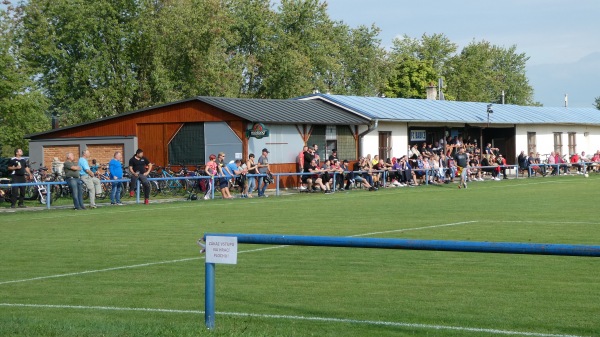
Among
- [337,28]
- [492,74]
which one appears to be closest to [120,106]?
[337,28]

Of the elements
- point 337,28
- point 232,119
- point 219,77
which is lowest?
point 232,119

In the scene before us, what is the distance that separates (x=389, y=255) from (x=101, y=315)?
19.6 feet

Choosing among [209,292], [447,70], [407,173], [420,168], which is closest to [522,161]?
[420,168]

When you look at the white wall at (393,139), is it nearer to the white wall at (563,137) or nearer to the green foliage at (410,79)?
the white wall at (563,137)

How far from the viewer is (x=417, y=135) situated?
171 ft

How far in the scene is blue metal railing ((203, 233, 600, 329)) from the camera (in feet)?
22.1

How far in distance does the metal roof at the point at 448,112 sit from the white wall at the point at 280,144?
510 cm

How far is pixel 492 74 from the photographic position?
134 m

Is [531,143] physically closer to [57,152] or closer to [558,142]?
[558,142]

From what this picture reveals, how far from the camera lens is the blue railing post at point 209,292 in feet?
27.3

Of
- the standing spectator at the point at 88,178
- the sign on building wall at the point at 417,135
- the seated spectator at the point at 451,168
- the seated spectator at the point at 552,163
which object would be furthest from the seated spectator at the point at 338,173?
the seated spectator at the point at 552,163

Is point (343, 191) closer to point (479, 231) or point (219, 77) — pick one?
point (479, 231)

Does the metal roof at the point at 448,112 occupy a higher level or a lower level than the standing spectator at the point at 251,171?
higher

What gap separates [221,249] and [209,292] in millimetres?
480
